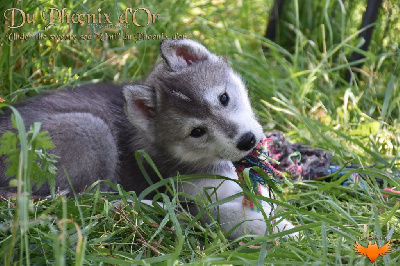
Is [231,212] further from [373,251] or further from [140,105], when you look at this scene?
[373,251]

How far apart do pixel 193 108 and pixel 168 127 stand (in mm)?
261

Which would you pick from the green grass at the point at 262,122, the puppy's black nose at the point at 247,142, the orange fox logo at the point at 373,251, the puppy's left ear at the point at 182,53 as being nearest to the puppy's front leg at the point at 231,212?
the green grass at the point at 262,122

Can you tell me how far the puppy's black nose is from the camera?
3.22 metres

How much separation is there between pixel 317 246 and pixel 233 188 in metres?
0.82

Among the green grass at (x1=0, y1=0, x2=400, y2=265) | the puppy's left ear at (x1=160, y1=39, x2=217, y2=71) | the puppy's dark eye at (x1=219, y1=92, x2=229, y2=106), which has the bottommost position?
the green grass at (x1=0, y1=0, x2=400, y2=265)

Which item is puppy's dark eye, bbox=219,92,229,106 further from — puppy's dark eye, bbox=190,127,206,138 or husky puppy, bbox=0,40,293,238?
puppy's dark eye, bbox=190,127,206,138

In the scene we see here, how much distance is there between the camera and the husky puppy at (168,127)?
333 centimetres

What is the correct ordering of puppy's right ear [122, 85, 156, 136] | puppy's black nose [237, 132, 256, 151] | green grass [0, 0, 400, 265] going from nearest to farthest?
green grass [0, 0, 400, 265], puppy's black nose [237, 132, 256, 151], puppy's right ear [122, 85, 156, 136]

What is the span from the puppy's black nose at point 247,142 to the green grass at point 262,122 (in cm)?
42

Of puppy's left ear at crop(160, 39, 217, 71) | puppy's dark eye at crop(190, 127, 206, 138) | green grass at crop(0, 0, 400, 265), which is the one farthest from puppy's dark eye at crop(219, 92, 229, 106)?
green grass at crop(0, 0, 400, 265)

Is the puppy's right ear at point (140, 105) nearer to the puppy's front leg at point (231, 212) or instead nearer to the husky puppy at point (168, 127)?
the husky puppy at point (168, 127)

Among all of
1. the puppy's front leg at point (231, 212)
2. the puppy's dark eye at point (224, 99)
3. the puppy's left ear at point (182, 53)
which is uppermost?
the puppy's left ear at point (182, 53)

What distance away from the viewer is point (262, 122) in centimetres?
500

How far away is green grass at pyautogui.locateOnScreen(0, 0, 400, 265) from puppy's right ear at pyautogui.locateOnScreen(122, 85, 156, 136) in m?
0.49
